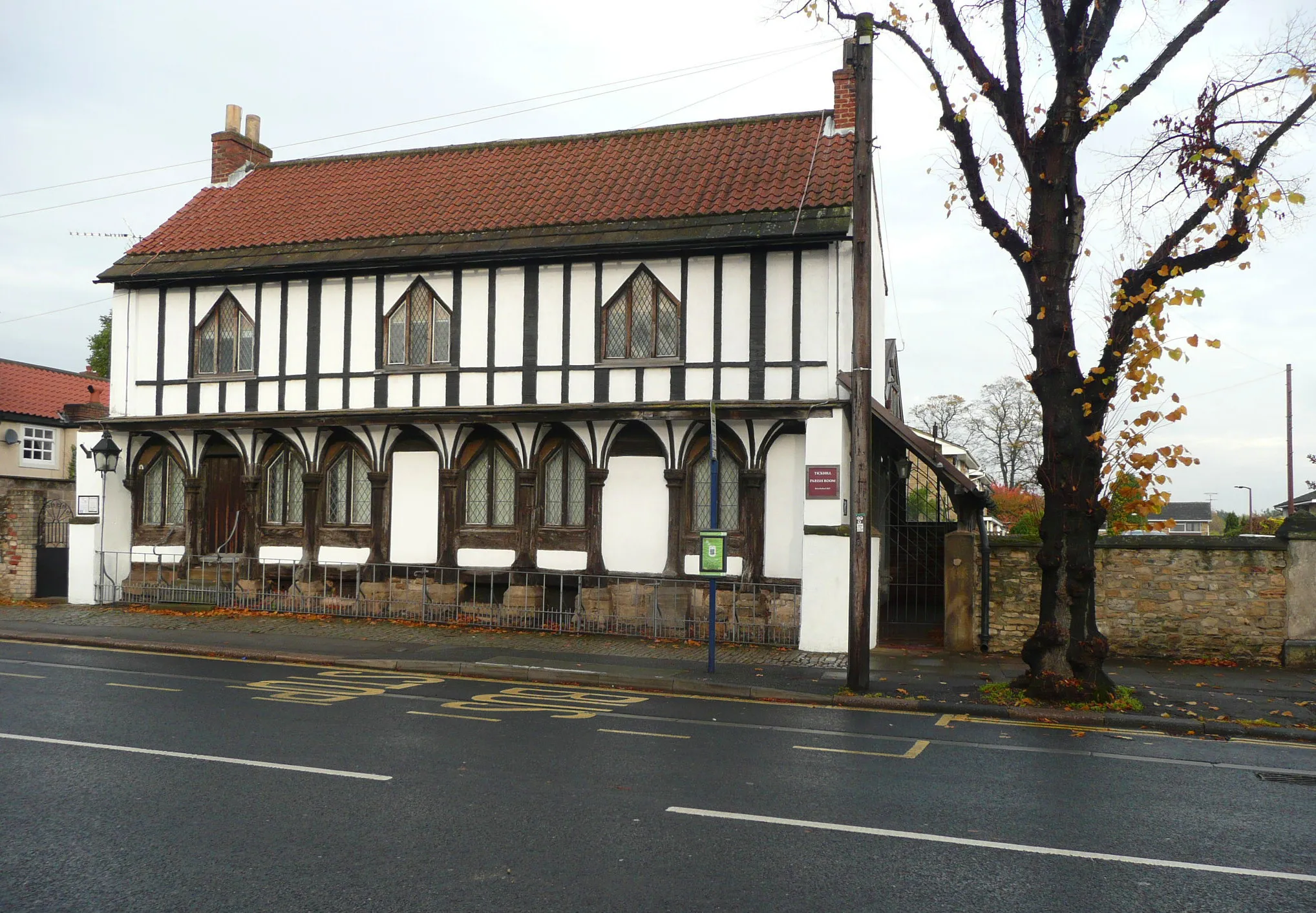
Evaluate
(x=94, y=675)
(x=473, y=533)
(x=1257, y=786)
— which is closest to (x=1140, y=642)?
(x=1257, y=786)

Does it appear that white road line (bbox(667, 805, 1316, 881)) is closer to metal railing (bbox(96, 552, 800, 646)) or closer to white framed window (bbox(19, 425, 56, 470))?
metal railing (bbox(96, 552, 800, 646))

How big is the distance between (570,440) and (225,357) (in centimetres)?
754

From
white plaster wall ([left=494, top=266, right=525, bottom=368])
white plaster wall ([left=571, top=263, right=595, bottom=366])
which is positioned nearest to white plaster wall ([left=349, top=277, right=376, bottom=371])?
white plaster wall ([left=494, top=266, right=525, bottom=368])

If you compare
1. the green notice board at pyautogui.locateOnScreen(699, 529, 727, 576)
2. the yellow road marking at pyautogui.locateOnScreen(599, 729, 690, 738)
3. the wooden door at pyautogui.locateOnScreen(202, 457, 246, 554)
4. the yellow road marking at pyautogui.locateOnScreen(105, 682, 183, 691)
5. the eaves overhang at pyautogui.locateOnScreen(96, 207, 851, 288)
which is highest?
the eaves overhang at pyautogui.locateOnScreen(96, 207, 851, 288)

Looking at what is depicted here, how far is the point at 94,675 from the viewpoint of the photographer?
1262cm

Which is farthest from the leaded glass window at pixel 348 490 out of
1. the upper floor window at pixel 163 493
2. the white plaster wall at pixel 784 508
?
the white plaster wall at pixel 784 508

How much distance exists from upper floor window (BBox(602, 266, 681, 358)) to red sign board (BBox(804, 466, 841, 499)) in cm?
324

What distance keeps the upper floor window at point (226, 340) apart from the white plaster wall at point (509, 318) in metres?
5.37

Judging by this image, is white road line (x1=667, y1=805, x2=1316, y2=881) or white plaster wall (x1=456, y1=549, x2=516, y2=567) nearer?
white road line (x1=667, y1=805, x2=1316, y2=881)

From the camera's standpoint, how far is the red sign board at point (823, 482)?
627 inches

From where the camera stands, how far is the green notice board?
1341 centimetres

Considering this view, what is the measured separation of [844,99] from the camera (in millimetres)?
18891

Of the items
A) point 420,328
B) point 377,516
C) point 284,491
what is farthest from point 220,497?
point 420,328

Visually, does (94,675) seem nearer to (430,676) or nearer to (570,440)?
(430,676)
